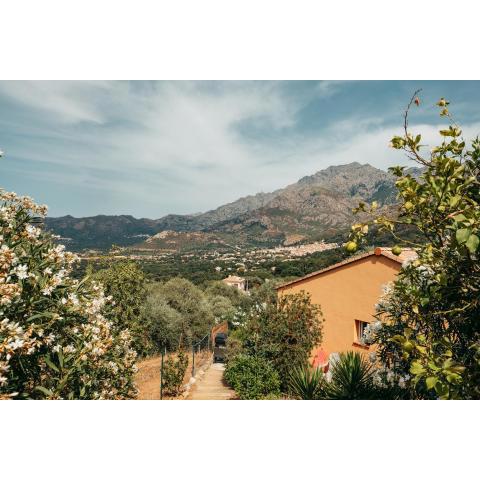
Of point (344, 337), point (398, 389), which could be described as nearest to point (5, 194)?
point (398, 389)

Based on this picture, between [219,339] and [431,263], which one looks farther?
[219,339]

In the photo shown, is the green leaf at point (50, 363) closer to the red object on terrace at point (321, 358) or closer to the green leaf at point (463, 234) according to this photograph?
the green leaf at point (463, 234)

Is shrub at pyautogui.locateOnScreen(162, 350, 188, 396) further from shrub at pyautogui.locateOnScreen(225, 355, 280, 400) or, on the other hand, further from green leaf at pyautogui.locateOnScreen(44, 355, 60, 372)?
green leaf at pyautogui.locateOnScreen(44, 355, 60, 372)

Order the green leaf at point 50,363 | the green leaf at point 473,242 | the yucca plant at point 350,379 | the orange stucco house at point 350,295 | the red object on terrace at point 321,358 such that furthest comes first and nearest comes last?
the red object on terrace at point 321,358 < the orange stucco house at point 350,295 < the yucca plant at point 350,379 < the green leaf at point 50,363 < the green leaf at point 473,242

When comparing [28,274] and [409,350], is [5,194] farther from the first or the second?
[409,350]

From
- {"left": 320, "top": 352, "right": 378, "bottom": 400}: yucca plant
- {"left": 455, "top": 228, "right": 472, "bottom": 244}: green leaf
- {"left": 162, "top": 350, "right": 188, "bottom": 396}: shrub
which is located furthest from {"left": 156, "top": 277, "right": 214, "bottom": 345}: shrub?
{"left": 455, "top": 228, "right": 472, "bottom": 244}: green leaf

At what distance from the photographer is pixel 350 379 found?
6.02m

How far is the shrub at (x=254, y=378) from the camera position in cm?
948

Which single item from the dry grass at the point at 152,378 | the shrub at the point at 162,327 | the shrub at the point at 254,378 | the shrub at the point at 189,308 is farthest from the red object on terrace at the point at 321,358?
the shrub at the point at 189,308

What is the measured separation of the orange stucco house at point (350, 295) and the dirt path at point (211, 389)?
329 cm

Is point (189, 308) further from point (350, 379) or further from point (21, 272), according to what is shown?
point (21, 272)

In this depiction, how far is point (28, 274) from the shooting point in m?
3.25

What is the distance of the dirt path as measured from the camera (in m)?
9.43
